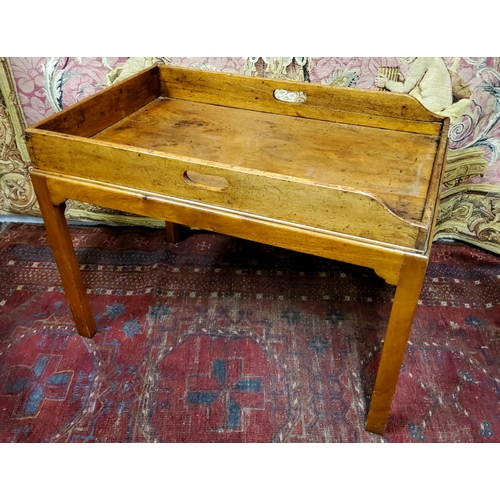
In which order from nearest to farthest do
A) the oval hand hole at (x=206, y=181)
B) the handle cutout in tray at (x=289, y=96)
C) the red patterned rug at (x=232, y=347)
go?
the oval hand hole at (x=206, y=181), the red patterned rug at (x=232, y=347), the handle cutout in tray at (x=289, y=96)

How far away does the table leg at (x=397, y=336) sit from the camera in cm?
102

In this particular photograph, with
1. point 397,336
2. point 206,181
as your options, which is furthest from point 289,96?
point 397,336

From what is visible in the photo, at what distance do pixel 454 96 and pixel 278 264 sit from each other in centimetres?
86

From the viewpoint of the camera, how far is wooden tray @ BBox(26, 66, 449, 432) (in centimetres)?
105

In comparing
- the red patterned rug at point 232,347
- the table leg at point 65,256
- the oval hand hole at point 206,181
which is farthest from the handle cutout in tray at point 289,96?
the table leg at point 65,256

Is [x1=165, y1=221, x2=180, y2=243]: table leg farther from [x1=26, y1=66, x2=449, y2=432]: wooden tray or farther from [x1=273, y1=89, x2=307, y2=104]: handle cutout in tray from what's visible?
[x1=273, y1=89, x2=307, y2=104]: handle cutout in tray

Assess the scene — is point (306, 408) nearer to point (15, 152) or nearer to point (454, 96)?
point (454, 96)

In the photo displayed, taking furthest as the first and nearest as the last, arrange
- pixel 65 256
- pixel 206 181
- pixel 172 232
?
1. pixel 172 232
2. pixel 65 256
3. pixel 206 181

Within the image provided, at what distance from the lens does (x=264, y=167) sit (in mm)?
1294

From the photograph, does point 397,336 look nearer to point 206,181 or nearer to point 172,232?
point 206,181

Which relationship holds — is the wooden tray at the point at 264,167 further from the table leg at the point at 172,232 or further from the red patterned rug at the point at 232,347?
the table leg at the point at 172,232

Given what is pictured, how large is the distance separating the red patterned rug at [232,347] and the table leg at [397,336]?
89mm

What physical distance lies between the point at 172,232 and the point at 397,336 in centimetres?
110

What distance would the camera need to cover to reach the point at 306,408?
1375mm
